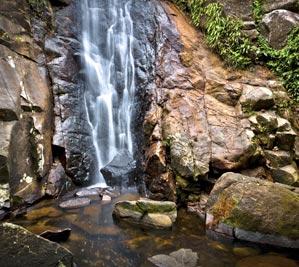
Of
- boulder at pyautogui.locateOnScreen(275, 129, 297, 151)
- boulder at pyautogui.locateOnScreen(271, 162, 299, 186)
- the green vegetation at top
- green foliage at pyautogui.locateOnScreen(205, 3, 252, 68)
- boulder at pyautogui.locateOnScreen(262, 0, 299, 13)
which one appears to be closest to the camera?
boulder at pyautogui.locateOnScreen(271, 162, 299, 186)

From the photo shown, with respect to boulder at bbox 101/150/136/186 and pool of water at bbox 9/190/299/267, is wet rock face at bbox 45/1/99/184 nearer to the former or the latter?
boulder at bbox 101/150/136/186

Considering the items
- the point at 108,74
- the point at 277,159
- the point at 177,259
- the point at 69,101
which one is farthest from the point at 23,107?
the point at 277,159

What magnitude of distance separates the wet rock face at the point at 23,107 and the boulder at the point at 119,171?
1516mm

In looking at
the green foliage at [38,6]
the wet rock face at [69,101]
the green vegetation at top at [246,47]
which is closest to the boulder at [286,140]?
the green vegetation at top at [246,47]

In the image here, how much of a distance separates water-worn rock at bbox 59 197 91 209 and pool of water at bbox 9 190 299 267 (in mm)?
145

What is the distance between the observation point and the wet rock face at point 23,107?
7.23m

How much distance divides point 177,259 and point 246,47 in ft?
23.3

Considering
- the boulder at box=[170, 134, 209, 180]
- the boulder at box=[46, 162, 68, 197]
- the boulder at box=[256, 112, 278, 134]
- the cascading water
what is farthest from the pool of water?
the boulder at box=[256, 112, 278, 134]

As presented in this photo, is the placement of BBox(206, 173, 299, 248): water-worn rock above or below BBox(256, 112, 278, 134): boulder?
below

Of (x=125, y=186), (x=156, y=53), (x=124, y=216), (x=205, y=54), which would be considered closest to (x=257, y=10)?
(x=205, y=54)

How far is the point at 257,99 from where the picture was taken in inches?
360

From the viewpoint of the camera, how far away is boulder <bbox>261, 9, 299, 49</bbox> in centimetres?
1051

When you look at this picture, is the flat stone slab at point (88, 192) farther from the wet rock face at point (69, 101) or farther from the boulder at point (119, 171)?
the boulder at point (119, 171)

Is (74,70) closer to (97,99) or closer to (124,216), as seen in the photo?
(97,99)
